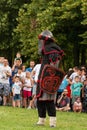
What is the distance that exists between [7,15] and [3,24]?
106 centimetres

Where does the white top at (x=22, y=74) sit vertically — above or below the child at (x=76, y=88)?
above

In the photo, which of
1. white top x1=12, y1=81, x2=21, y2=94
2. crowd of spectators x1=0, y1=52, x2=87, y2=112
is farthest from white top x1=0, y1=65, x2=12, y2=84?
white top x1=12, y1=81, x2=21, y2=94

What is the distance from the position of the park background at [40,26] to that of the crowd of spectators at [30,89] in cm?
752

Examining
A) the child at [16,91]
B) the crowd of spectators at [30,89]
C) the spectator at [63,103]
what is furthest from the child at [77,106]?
the child at [16,91]

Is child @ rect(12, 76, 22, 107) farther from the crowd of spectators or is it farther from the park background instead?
the park background

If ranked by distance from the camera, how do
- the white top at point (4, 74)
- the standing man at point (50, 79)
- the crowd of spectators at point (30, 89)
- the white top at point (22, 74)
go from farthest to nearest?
the white top at point (22, 74) < the white top at point (4, 74) < the crowd of spectators at point (30, 89) < the standing man at point (50, 79)

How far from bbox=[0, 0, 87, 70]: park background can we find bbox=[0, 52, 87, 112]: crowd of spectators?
7.52m

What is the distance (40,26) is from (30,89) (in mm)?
12401

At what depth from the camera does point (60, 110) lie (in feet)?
58.1

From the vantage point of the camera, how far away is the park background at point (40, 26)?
1117 inches

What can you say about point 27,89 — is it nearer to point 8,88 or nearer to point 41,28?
point 8,88

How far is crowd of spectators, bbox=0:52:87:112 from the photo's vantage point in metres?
17.9

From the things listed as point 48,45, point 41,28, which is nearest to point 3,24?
point 41,28

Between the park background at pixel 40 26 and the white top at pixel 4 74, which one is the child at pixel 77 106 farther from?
the park background at pixel 40 26
